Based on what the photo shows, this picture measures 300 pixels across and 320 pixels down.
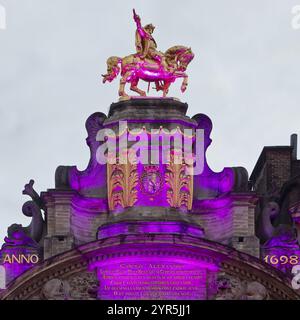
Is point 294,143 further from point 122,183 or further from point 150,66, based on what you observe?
point 122,183

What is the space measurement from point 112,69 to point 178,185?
4.23m

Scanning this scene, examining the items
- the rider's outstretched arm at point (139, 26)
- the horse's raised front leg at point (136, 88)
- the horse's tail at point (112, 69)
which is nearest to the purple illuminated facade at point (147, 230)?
the horse's raised front leg at point (136, 88)

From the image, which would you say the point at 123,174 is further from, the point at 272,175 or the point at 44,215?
the point at 272,175

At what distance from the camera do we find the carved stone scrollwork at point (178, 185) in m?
85.0

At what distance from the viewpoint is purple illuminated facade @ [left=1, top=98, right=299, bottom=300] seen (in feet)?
275

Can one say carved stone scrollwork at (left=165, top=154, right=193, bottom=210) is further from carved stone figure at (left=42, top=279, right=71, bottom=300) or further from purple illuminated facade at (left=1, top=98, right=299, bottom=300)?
carved stone figure at (left=42, top=279, right=71, bottom=300)

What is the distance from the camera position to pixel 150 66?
8656cm

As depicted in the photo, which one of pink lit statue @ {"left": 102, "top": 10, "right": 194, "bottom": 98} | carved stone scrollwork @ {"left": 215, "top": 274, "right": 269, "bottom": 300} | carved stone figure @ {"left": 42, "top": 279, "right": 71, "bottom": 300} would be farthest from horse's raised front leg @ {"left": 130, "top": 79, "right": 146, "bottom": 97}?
carved stone figure @ {"left": 42, "top": 279, "right": 71, "bottom": 300}

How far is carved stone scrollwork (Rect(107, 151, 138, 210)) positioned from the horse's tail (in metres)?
2.79

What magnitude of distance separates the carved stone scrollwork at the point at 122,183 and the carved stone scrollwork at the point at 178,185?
996 mm

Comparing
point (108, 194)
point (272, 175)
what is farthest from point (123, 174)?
point (272, 175)

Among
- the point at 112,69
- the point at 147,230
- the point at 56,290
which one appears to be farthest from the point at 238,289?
the point at 112,69

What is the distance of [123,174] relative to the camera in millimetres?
85062
